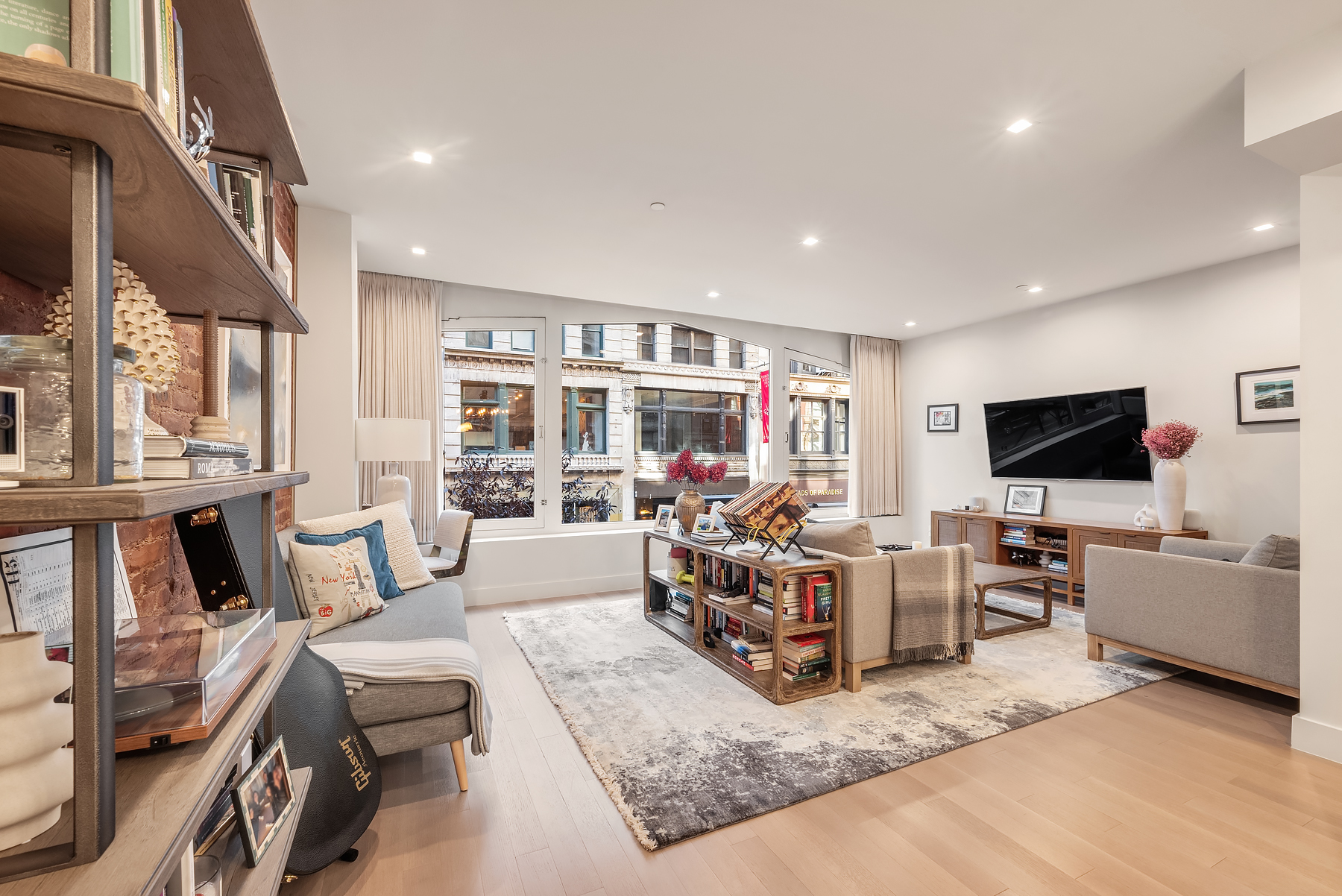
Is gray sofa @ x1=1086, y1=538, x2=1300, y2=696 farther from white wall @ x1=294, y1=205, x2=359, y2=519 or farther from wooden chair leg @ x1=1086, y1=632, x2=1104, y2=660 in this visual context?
white wall @ x1=294, y1=205, x2=359, y2=519

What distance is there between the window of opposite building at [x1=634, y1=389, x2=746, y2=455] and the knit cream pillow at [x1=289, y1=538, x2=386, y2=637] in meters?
3.70

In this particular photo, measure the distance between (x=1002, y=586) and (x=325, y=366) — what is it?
4356 mm

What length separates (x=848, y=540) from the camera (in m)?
3.16

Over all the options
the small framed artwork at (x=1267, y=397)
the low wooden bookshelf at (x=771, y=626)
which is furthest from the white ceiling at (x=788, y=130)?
the low wooden bookshelf at (x=771, y=626)

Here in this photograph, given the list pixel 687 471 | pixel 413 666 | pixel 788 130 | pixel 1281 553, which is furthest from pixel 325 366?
pixel 1281 553

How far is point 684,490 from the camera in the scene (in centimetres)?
421

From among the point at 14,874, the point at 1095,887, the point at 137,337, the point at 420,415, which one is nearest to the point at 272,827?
the point at 14,874

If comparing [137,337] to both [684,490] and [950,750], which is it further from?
[684,490]

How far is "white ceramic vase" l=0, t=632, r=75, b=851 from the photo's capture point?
556 millimetres

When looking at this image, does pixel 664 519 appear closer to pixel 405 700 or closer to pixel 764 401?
pixel 405 700

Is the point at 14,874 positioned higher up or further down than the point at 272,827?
higher up

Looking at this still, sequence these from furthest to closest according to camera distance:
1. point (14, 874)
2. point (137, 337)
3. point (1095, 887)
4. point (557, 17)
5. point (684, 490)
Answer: point (684, 490)
point (557, 17)
point (1095, 887)
point (137, 337)
point (14, 874)

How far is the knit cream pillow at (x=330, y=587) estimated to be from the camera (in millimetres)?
2527

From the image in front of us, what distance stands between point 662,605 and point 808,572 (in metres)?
1.73
